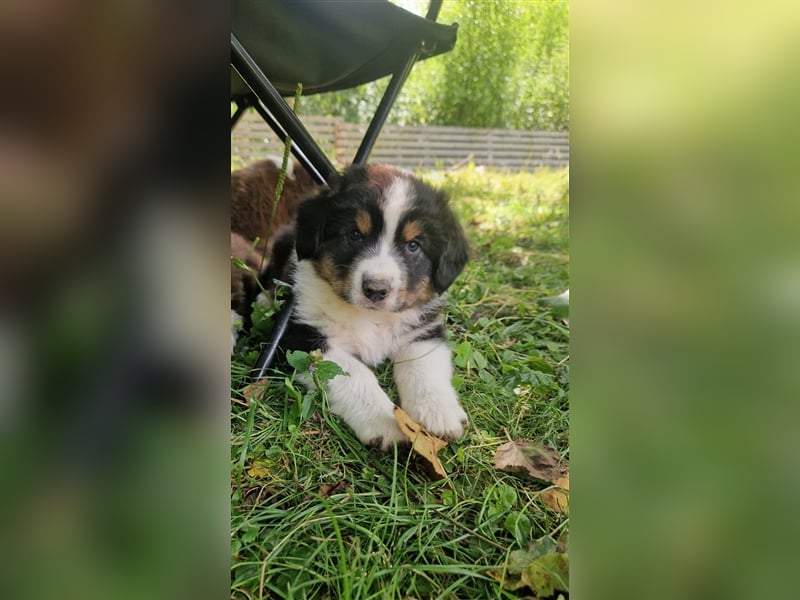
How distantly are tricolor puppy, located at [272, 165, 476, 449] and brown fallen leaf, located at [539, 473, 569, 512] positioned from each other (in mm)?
585

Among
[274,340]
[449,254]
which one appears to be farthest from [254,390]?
[449,254]

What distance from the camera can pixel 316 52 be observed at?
232 centimetres

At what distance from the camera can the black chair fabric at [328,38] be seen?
1.98 m

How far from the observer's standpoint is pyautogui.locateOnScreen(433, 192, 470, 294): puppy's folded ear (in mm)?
2064

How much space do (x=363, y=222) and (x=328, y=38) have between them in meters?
0.92

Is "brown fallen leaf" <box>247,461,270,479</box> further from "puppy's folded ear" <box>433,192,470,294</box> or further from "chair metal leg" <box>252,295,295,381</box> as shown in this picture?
"puppy's folded ear" <box>433,192,470,294</box>
